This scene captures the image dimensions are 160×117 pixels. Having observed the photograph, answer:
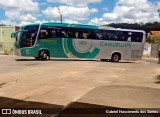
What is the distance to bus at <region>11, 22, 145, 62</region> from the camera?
98.2 ft

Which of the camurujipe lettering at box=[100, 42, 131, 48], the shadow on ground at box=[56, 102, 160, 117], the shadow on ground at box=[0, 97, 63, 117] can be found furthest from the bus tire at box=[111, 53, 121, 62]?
the shadow on ground at box=[56, 102, 160, 117]

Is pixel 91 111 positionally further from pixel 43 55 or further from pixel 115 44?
pixel 115 44

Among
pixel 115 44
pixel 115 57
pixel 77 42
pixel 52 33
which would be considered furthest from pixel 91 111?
pixel 115 57

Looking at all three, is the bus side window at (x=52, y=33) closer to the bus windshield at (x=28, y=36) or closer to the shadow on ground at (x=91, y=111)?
the bus windshield at (x=28, y=36)

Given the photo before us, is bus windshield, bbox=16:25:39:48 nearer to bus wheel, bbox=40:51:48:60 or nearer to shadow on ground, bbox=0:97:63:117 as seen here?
bus wheel, bbox=40:51:48:60

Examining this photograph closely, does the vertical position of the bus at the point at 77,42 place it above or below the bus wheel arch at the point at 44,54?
above

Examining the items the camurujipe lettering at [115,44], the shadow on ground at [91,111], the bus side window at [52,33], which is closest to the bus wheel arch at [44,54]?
the bus side window at [52,33]

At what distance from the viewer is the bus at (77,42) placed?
29938 millimetres

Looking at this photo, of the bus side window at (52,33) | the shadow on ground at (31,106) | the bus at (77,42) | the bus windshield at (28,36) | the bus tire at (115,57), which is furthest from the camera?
the bus tire at (115,57)

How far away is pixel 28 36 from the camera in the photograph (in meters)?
29.8

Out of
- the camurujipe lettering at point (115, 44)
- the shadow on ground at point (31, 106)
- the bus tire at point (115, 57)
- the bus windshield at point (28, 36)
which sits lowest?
the bus tire at point (115, 57)

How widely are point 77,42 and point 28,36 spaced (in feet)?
14.2

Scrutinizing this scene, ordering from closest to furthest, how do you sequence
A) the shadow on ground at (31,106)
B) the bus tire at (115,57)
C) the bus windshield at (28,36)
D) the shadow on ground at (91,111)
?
1. the shadow on ground at (91,111)
2. the shadow on ground at (31,106)
3. the bus windshield at (28,36)
4. the bus tire at (115,57)

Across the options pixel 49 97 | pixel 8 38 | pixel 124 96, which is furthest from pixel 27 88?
pixel 8 38
